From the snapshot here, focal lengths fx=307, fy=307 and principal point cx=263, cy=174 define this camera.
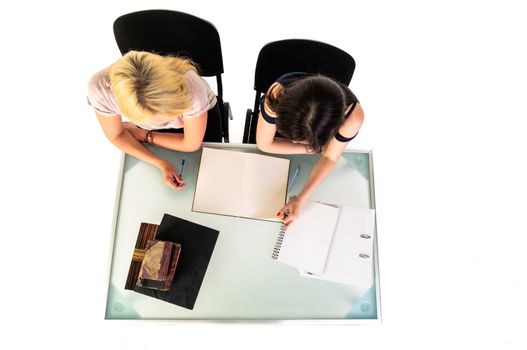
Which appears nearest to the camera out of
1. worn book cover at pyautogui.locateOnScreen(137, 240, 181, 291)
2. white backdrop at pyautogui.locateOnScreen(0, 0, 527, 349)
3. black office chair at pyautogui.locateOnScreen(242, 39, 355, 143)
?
worn book cover at pyautogui.locateOnScreen(137, 240, 181, 291)

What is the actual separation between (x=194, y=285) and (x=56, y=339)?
1.06 metres

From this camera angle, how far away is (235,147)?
1.18 metres

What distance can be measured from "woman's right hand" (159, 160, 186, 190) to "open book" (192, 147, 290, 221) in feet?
0.21

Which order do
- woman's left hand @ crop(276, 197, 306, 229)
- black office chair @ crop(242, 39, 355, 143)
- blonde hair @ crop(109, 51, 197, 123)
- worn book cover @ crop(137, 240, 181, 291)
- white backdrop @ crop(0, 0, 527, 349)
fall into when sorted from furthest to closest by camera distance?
white backdrop @ crop(0, 0, 527, 349) < black office chair @ crop(242, 39, 355, 143) < woman's left hand @ crop(276, 197, 306, 229) < worn book cover @ crop(137, 240, 181, 291) < blonde hair @ crop(109, 51, 197, 123)

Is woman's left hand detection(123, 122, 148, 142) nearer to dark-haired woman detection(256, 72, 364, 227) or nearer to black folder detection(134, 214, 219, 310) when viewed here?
black folder detection(134, 214, 219, 310)

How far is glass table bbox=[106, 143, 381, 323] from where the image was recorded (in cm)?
104

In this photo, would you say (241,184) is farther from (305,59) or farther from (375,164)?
(375,164)

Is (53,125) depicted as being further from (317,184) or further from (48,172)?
(317,184)

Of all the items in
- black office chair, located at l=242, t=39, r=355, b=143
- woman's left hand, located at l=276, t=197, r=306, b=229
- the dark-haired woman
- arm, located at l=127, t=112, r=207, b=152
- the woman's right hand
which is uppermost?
black office chair, located at l=242, t=39, r=355, b=143

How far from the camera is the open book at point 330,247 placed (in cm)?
105

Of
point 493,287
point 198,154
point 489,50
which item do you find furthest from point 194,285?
point 489,50

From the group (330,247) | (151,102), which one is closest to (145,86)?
(151,102)

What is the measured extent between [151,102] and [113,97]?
0.21m

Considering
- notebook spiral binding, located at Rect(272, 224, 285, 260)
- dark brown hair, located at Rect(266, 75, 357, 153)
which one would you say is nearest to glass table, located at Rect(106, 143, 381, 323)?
notebook spiral binding, located at Rect(272, 224, 285, 260)
